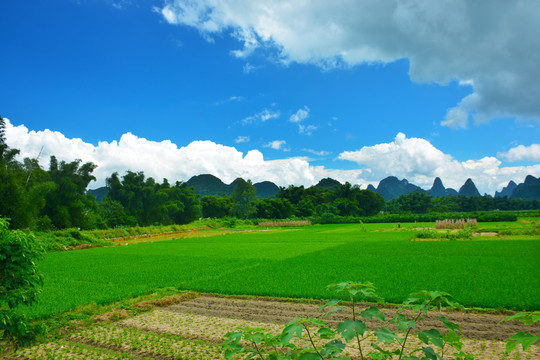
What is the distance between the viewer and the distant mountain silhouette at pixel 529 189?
154250 millimetres

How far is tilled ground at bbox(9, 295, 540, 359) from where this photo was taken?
607cm

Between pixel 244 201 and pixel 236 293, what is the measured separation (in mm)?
65033

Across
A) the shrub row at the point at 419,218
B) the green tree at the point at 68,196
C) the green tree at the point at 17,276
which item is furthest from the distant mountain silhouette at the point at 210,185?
the green tree at the point at 17,276

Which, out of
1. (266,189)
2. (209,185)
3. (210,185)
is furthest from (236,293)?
(266,189)

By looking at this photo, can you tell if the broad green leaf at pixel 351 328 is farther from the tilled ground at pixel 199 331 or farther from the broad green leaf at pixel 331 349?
the tilled ground at pixel 199 331

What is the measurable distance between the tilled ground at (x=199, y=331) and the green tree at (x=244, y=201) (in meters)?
64.2

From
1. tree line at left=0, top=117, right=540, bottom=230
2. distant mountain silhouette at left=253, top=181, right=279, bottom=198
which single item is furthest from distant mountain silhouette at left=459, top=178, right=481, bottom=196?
distant mountain silhouette at left=253, top=181, right=279, bottom=198

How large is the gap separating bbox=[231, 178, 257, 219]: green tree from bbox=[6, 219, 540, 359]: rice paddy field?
54.7 metres

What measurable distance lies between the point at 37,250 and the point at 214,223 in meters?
55.7

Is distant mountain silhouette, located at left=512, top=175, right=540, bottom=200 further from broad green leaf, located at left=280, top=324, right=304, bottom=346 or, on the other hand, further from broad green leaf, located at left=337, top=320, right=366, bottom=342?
broad green leaf, located at left=280, top=324, right=304, bottom=346

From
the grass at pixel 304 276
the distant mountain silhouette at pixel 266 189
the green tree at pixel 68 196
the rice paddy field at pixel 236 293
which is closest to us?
the rice paddy field at pixel 236 293

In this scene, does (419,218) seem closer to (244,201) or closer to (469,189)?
(244,201)

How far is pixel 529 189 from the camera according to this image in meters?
160

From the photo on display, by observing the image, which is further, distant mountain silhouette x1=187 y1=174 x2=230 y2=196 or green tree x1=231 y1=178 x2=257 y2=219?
distant mountain silhouette x1=187 y1=174 x2=230 y2=196
